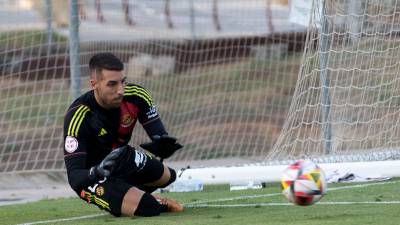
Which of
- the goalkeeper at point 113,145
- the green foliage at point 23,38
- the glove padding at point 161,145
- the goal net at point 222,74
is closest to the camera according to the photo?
the goalkeeper at point 113,145

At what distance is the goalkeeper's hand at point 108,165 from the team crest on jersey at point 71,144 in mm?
330

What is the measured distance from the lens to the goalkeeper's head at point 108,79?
885 cm

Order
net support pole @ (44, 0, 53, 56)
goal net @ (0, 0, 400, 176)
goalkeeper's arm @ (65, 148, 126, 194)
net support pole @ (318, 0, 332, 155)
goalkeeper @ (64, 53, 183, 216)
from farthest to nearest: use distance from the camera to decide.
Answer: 1. net support pole @ (44, 0, 53, 56)
2. goal net @ (0, 0, 400, 176)
3. net support pole @ (318, 0, 332, 155)
4. goalkeeper @ (64, 53, 183, 216)
5. goalkeeper's arm @ (65, 148, 126, 194)

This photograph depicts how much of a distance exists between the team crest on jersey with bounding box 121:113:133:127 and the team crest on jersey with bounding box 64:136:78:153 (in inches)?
18.1

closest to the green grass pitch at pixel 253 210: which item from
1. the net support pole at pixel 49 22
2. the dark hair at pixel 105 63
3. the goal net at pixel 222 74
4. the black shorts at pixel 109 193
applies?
the black shorts at pixel 109 193

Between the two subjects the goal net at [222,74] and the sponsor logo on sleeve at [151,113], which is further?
the goal net at [222,74]

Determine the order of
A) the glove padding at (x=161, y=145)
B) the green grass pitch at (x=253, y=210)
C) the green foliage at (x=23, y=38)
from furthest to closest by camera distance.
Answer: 1. the green foliage at (x=23, y=38)
2. the glove padding at (x=161, y=145)
3. the green grass pitch at (x=253, y=210)

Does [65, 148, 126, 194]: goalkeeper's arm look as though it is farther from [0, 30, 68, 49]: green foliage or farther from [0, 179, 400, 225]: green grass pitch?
[0, 30, 68, 49]: green foliage

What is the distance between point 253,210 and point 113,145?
1.15 meters

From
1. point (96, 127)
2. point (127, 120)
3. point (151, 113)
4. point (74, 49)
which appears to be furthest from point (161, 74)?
point (96, 127)

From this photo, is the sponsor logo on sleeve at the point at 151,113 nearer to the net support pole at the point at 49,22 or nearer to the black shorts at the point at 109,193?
the black shorts at the point at 109,193

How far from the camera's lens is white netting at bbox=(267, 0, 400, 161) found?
1204 cm

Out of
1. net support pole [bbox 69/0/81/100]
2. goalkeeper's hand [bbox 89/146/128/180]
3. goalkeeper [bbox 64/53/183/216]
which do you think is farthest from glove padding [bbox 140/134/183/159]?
net support pole [bbox 69/0/81/100]

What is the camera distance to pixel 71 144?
8898 millimetres
